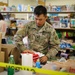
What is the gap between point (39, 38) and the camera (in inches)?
115

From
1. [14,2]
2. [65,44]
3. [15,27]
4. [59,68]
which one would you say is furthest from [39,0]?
[59,68]

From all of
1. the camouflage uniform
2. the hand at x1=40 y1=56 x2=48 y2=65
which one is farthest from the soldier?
the hand at x1=40 y1=56 x2=48 y2=65

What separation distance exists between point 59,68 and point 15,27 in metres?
4.45

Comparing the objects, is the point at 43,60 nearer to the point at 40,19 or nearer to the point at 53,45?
the point at 53,45

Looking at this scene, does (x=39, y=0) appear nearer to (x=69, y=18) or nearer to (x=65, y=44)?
(x=69, y=18)

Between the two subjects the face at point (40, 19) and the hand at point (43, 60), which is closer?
the hand at point (43, 60)

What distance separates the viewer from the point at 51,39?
288 cm

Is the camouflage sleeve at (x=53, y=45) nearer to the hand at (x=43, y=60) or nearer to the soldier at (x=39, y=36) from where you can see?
the soldier at (x=39, y=36)

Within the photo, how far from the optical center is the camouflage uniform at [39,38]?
114 inches

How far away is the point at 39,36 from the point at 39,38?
1.3 inches

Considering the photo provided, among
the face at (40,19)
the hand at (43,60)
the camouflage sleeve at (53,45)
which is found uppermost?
the face at (40,19)

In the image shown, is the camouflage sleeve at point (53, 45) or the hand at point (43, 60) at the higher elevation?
the camouflage sleeve at point (53, 45)

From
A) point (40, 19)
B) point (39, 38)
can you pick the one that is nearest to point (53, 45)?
point (39, 38)

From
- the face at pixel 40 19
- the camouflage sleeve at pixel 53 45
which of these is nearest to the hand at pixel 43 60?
the camouflage sleeve at pixel 53 45
